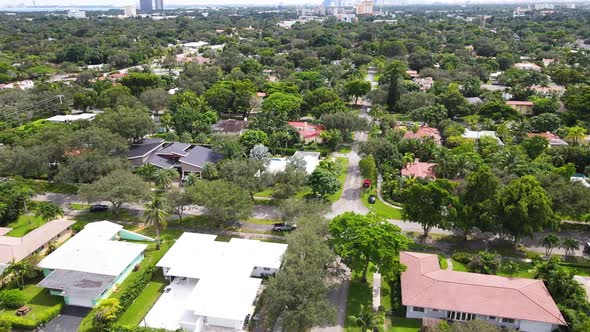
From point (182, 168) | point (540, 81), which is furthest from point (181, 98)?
point (540, 81)

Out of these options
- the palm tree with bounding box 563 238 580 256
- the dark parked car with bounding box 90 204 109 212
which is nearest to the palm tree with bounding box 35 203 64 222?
the dark parked car with bounding box 90 204 109 212

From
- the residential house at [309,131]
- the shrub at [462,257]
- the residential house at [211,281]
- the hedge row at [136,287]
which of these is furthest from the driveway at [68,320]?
the residential house at [309,131]

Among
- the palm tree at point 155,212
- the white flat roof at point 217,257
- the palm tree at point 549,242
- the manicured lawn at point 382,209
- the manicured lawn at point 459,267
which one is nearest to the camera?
the white flat roof at point 217,257

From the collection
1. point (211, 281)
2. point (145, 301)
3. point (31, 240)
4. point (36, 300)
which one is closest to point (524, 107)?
point (211, 281)

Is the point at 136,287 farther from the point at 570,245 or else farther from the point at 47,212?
the point at 570,245

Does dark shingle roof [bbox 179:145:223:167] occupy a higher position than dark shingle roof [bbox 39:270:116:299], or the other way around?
dark shingle roof [bbox 179:145:223:167]

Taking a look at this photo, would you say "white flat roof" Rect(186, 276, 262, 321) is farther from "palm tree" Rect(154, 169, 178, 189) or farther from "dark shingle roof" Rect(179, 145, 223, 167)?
"dark shingle roof" Rect(179, 145, 223, 167)

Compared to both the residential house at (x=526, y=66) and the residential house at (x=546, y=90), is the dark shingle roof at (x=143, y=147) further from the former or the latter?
the residential house at (x=526, y=66)
